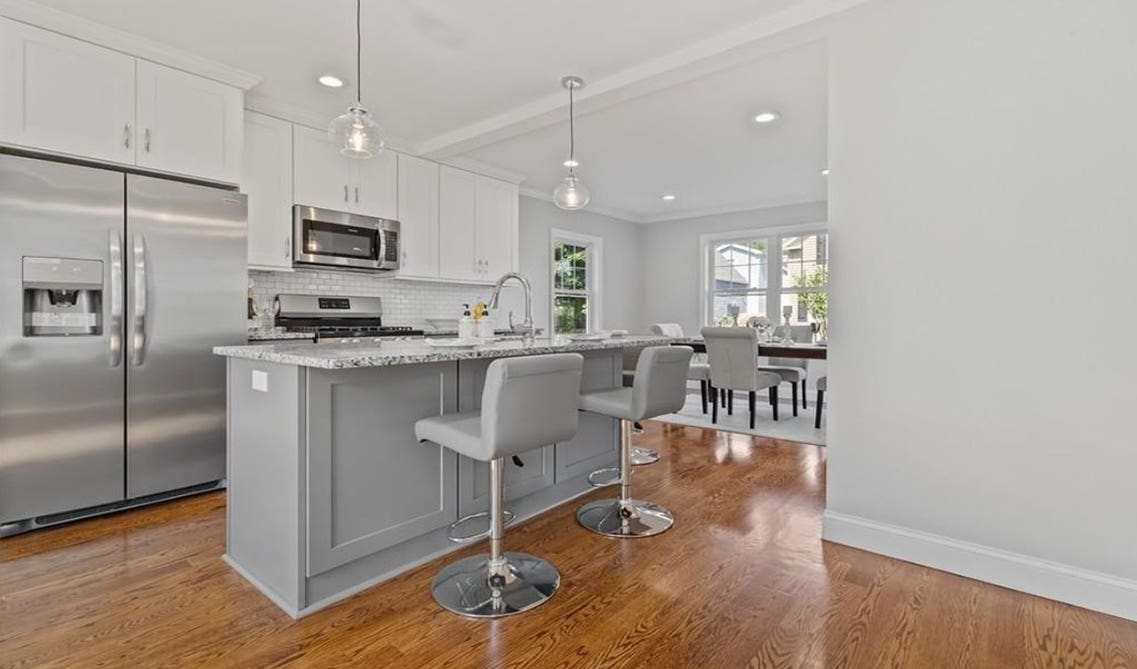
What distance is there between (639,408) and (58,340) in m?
2.84

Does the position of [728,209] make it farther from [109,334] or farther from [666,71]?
[109,334]

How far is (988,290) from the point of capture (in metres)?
2.07

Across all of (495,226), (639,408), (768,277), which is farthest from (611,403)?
(768,277)

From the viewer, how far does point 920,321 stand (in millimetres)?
2219

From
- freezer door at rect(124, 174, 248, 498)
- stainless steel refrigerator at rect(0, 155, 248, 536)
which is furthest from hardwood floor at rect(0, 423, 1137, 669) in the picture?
freezer door at rect(124, 174, 248, 498)

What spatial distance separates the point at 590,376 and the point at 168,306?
92.6 inches

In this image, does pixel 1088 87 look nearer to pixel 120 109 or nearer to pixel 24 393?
pixel 120 109

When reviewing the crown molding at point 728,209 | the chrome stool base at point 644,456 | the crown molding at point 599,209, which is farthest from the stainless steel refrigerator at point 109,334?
the crown molding at point 728,209

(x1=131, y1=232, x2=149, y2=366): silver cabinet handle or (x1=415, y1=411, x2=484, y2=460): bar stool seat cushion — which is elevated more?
(x1=131, y1=232, x2=149, y2=366): silver cabinet handle

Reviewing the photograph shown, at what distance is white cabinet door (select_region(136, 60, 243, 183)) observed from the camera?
9.62 feet

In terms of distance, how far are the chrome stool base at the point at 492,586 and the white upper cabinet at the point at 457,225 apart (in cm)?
317

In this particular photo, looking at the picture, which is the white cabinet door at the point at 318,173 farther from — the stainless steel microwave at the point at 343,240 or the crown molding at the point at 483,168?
the crown molding at the point at 483,168

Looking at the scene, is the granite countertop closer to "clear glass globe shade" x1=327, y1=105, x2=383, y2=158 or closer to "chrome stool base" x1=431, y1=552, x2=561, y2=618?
"chrome stool base" x1=431, y1=552, x2=561, y2=618

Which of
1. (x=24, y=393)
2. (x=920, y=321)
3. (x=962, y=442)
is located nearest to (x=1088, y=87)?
(x=920, y=321)
